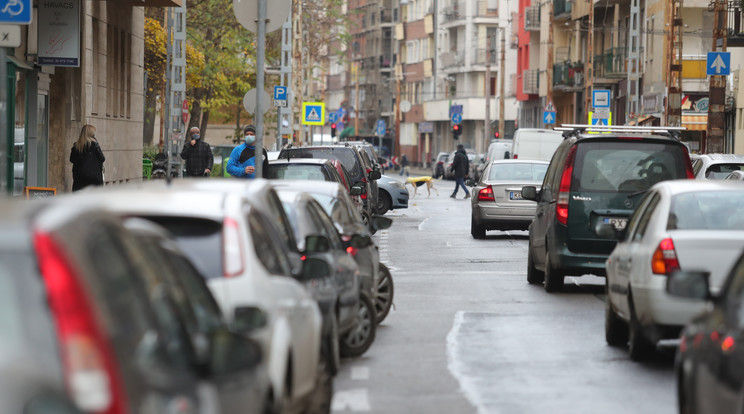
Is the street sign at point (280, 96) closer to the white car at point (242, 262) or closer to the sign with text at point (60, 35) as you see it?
the sign with text at point (60, 35)

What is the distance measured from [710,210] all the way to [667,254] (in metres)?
0.94

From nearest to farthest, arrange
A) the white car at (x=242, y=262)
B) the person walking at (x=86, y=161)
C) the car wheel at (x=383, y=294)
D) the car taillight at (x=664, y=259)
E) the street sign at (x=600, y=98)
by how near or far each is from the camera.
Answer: the white car at (x=242, y=262) < the car taillight at (x=664, y=259) < the car wheel at (x=383, y=294) < the person walking at (x=86, y=161) < the street sign at (x=600, y=98)

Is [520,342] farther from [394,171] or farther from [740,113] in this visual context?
[394,171]

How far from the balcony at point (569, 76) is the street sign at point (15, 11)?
199 feet

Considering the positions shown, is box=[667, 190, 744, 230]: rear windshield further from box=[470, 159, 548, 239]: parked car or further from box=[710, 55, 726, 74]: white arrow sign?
box=[710, 55, 726, 74]: white arrow sign

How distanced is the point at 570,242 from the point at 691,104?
37.5m

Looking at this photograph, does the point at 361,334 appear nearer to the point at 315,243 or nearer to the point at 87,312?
the point at 315,243

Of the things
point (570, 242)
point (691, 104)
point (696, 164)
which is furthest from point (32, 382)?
point (691, 104)

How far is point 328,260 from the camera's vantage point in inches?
414

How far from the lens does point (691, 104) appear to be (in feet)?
173

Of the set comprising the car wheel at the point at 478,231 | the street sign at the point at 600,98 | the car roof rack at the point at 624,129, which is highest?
the street sign at the point at 600,98

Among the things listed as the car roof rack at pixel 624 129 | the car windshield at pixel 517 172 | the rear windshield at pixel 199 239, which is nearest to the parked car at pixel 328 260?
the rear windshield at pixel 199 239

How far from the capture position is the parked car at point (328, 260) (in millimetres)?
9781

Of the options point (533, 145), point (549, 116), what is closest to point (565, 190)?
point (533, 145)
